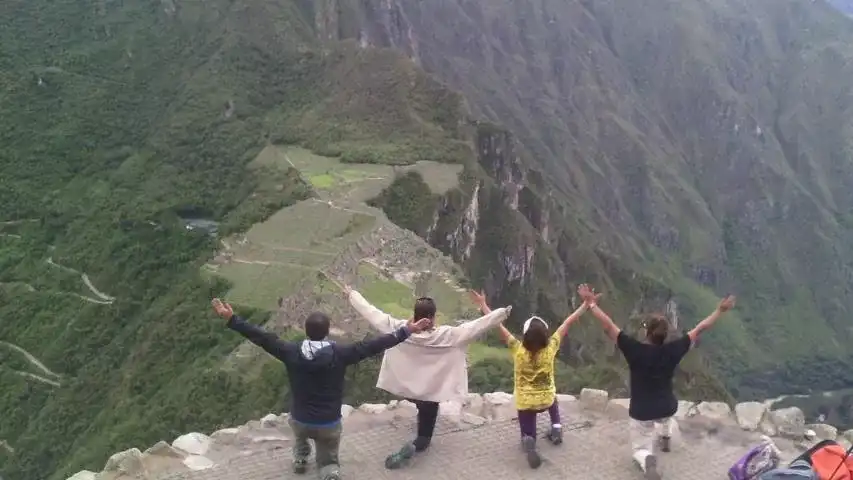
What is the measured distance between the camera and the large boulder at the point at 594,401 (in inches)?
550

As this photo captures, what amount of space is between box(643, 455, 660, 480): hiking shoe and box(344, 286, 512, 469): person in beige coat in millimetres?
2400

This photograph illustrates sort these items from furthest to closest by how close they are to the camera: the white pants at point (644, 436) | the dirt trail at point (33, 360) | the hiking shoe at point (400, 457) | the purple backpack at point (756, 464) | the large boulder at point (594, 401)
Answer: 1. the dirt trail at point (33, 360)
2. the large boulder at point (594, 401)
3. the hiking shoe at point (400, 457)
4. the white pants at point (644, 436)
5. the purple backpack at point (756, 464)

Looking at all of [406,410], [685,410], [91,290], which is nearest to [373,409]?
[406,410]

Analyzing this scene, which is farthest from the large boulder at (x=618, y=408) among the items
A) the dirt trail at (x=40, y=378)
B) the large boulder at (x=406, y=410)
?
the dirt trail at (x=40, y=378)

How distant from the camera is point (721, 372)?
130500 mm

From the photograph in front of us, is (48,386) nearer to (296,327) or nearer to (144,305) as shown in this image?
(144,305)

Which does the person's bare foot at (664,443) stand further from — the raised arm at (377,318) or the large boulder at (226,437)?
the large boulder at (226,437)

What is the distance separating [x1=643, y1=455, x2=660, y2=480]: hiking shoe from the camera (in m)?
11.9

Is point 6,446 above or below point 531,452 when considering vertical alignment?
below

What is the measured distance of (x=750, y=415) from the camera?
13641mm

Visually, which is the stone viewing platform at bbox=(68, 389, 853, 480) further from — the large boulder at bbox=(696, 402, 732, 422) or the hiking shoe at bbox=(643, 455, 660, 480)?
the hiking shoe at bbox=(643, 455, 660, 480)

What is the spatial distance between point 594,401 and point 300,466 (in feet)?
15.2

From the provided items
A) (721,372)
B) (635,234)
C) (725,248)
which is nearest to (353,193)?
(721,372)

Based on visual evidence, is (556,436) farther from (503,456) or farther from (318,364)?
(318,364)
